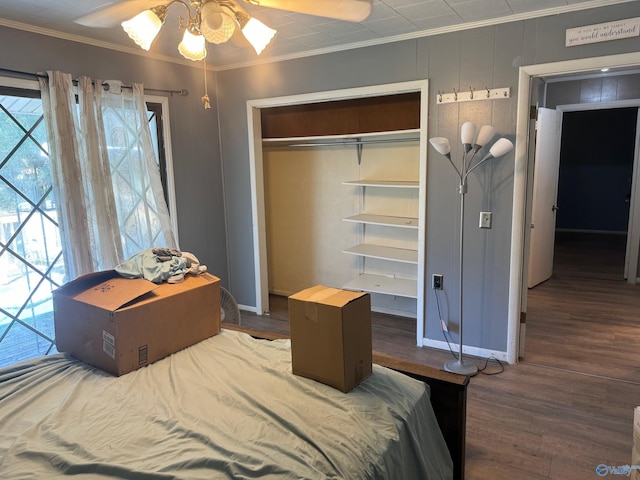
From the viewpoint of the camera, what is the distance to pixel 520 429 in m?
2.49

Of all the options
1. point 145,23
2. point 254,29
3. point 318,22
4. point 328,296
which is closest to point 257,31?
point 254,29

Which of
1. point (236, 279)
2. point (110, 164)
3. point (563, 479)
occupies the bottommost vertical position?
point (563, 479)

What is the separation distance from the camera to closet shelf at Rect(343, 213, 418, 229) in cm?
376

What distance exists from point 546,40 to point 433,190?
1.19m

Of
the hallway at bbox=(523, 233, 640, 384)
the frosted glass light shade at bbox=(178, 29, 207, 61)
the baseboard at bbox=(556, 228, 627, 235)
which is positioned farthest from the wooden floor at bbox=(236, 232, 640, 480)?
the baseboard at bbox=(556, 228, 627, 235)

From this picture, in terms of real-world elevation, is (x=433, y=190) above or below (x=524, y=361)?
above

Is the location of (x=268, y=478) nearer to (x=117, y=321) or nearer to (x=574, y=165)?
(x=117, y=321)

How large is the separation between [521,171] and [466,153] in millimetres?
382

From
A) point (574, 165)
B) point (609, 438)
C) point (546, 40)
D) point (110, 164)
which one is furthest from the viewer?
point (574, 165)

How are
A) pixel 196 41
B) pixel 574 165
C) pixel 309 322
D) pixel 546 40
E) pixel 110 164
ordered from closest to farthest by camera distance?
pixel 309 322
pixel 196 41
pixel 546 40
pixel 110 164
pixel 574 165

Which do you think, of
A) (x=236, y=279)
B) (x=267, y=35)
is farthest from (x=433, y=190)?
(x=236, y=279)

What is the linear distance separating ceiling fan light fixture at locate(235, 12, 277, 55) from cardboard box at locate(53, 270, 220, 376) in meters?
1.13

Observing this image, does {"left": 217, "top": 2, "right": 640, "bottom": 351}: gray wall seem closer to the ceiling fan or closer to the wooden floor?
the wooden floor

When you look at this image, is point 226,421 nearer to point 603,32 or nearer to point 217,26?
point 217,26
